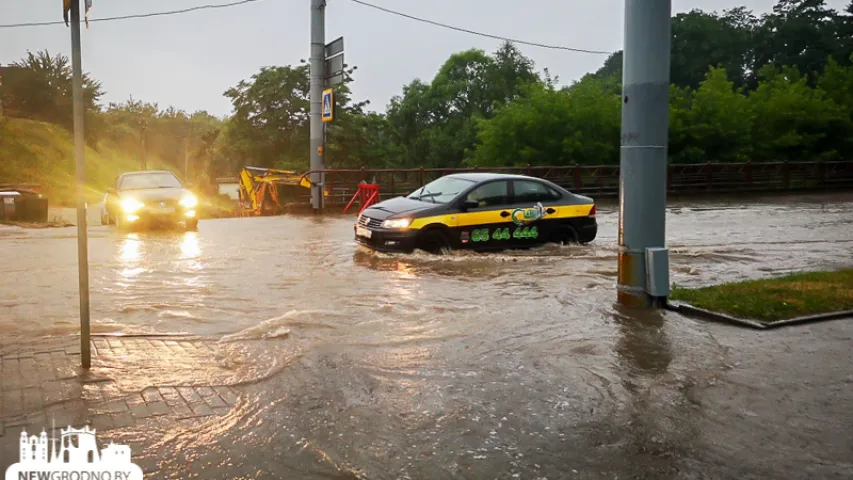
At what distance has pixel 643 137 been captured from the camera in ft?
29.5

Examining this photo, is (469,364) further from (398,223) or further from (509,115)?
(509,115)

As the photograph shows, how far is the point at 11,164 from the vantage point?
3966 cm

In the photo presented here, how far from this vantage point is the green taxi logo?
14.1 m

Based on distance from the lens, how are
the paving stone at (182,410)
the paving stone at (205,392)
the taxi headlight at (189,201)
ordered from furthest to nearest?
the taxi headlight at (189,201)
the paving stone at (205,392)
the paving stone at (182,410)

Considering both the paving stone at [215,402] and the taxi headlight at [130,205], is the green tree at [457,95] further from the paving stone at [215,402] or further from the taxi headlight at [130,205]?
the paving stone at [215,402]

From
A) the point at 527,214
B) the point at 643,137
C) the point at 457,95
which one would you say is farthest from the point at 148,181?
the point at 457,95

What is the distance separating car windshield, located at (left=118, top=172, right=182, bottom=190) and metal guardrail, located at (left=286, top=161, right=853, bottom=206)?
752 cm

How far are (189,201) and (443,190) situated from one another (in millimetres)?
7196

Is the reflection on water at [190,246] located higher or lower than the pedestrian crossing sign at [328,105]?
lower

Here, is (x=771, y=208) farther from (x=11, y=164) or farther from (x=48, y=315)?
(x=11, y=164)

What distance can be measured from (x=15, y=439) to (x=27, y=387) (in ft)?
3.64

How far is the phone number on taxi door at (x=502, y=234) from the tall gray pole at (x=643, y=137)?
4.74 meters

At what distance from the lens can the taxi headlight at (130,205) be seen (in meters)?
18.0

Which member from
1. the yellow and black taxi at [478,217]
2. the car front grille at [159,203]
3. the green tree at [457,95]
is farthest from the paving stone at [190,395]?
the green tree at [457,95]
